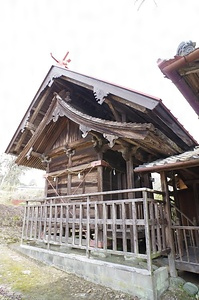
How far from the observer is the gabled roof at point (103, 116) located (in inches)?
194

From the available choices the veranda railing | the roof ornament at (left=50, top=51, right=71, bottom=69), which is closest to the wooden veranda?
the veranda railing

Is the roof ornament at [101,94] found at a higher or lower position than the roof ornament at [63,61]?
lower

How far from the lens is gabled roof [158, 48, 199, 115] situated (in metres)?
2.43

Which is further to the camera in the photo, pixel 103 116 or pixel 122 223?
pixel 103 116

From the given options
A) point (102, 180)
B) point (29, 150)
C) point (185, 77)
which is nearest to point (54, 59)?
point (29, 150)

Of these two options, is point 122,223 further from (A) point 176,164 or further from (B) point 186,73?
(B) point 186,73

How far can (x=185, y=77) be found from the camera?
2.81m

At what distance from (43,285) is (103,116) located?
18.8ft

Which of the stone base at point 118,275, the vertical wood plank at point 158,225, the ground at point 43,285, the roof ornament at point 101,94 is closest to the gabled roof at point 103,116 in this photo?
the roof ornament at point 101,94

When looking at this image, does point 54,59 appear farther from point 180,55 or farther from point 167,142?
point 180,55

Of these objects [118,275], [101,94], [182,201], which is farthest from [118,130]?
[182,201]

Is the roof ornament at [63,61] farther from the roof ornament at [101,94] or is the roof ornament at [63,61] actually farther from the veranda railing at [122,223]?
the veranda railing at [122,223]

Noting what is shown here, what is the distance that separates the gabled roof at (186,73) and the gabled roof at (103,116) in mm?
1479

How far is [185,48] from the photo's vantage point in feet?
7.84
